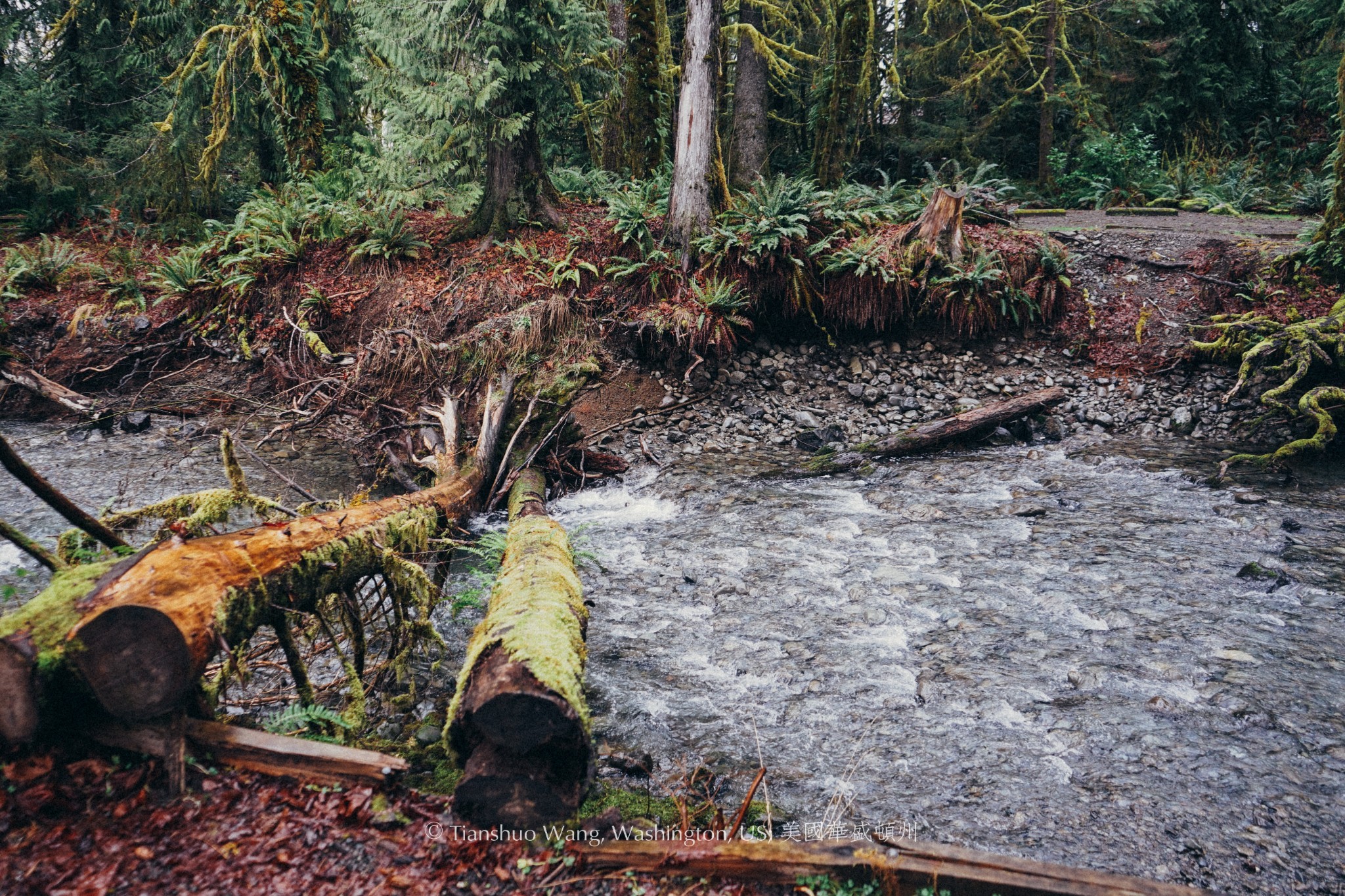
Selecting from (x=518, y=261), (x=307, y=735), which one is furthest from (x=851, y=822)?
(x=518, y=261)

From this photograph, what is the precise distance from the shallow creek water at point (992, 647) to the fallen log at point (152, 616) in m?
1.80

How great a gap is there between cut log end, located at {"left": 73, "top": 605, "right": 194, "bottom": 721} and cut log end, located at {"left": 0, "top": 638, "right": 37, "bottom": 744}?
0.56 feet

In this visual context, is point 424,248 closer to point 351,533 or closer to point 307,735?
point 351,533

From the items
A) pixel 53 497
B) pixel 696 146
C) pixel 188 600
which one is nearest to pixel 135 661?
pixel 188 600

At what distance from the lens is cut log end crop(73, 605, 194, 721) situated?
2633 millimetres

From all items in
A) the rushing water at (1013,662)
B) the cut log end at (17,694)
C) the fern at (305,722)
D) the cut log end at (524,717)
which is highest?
the cut log end at (17,694)

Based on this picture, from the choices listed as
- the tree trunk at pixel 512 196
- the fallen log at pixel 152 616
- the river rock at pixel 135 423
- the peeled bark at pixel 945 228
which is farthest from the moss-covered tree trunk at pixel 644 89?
the fallen log at pixel 152 616

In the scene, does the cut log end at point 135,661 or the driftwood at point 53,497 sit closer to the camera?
the cut log end at point 135,661

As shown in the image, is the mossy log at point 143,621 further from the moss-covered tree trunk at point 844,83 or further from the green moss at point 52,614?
the moss-covered tree trunk at point 844,83

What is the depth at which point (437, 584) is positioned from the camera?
18.0ft

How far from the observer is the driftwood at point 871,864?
258 centimetres

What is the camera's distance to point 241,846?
2650 millimetres

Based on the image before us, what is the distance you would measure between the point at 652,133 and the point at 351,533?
12.6 meters

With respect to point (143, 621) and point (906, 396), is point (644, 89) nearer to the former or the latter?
point (906, 396)
